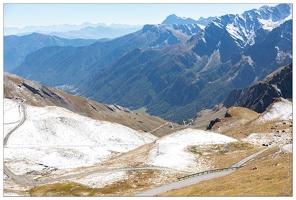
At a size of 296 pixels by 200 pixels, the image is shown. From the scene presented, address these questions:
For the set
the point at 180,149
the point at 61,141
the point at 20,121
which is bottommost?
the point at 180,149

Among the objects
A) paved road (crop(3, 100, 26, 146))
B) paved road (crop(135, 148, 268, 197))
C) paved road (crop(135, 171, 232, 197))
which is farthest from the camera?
paved road (crop(3, 100, 26, 146))

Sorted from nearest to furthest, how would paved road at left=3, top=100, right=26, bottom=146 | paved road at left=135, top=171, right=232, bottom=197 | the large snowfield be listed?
paved road at left=135, top=171, right=232, bottom=197 < the large snowfield < paved road at left=3, top=100, right=26, bottom=146

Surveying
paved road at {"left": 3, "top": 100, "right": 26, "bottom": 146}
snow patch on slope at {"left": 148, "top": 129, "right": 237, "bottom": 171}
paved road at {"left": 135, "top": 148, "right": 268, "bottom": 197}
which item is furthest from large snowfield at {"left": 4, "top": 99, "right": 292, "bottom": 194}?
paved road at {"left": 135, "top": 148, "right": 268, "bottom": 197}

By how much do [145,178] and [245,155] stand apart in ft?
127

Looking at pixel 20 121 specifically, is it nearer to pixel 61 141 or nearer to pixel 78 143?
pixel 61 141

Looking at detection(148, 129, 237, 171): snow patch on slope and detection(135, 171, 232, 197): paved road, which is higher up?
detection(135, 171, 232, 197): paved road

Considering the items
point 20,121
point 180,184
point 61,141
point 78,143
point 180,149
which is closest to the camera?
point 180,184

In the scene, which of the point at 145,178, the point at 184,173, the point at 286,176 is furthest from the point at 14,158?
the point at 286,176

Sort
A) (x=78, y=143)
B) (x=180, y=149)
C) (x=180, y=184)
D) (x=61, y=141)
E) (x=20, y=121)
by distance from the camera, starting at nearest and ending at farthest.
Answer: (x=180, y=184)
(x=180, y=149)
(x=61, y=141)
(x=78, y=143)
(x=20, y=121)

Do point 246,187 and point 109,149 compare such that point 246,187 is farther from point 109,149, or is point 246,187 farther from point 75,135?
point 75,135

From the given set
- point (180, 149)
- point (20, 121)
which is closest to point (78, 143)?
point (20, 121)

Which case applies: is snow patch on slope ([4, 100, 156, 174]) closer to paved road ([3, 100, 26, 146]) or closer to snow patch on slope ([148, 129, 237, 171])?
paved road ([3, 100, 26, 146])

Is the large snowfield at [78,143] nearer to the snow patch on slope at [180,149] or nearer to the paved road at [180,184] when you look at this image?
the snow patch on slope at [180,149]

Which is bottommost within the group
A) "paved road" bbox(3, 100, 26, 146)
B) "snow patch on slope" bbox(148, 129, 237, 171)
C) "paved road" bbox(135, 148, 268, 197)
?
"snow patch on slope" bbox(148, 129, 237, 171)
